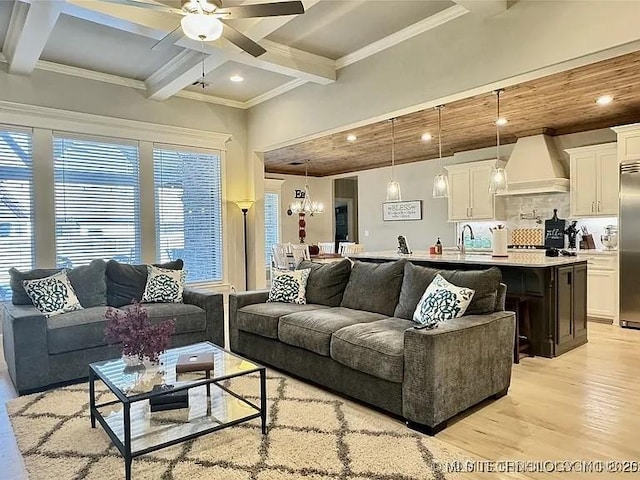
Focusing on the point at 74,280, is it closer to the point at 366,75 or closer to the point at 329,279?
the point at 329,279

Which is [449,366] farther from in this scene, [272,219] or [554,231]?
[272,219]

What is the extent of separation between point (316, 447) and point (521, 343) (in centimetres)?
286

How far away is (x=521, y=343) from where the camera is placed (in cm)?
444

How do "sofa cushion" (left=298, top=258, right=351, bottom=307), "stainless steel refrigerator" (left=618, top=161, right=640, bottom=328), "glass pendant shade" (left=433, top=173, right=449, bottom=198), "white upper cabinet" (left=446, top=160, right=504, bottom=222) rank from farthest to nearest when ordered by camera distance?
1. "white upper cabinet" (left=446, top=160, right=504, bottom=222)
2. "stainless steel refrigerator" (left=618, top=161, right=640, bottom=328)
3. "glass pendant shade" (left=433, top=173, right=449, bottom=198)
4. "sofa cushion" (left=298, top=258, right=351, bottom=307)

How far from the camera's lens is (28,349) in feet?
11.1

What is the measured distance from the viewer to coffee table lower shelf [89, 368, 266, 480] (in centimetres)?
233

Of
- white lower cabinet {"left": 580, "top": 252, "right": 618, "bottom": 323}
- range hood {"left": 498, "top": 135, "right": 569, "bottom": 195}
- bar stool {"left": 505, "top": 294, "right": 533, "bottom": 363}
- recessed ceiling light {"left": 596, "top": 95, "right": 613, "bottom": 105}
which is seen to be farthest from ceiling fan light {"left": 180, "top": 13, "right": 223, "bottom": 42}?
white lower cabinet {"left": 580, "top": 252, "right": 618, "bottom": 323}

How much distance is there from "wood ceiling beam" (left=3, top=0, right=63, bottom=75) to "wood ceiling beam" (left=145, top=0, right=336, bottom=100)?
1.01 m

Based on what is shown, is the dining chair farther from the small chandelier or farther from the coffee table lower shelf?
the coffee table lower shelf

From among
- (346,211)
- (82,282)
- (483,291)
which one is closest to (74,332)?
(82,282)

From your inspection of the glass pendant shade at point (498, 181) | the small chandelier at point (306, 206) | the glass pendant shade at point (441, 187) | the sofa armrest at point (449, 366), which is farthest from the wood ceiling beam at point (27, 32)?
the small chandelier at point (306, 206)

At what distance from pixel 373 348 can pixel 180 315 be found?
2.13 meters

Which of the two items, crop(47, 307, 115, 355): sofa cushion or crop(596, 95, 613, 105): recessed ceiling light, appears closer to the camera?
crop(47, 307, 115, 355): sofa cushion

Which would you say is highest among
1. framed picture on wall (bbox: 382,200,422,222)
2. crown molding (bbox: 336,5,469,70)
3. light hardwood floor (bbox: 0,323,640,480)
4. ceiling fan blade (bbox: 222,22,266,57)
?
crown molding (bbox: 336,5,469,70)
